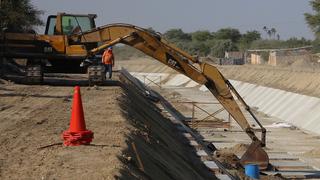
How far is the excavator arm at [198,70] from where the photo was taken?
56.2 feet

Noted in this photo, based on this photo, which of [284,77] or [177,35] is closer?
[284,77]

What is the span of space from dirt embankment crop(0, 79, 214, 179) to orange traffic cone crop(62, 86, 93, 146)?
0.49 feet

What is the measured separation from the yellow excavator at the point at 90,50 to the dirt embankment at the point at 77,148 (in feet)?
5.92

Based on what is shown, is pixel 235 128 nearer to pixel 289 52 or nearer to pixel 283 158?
pixel 283 158

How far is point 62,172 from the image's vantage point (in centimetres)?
908

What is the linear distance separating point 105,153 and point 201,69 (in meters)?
7.03

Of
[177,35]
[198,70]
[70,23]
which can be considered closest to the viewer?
[198,70]

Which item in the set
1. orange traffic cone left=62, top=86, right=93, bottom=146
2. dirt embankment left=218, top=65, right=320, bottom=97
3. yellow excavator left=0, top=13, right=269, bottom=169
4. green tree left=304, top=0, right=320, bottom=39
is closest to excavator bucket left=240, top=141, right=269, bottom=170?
yellow excavator left=0, top=13, right=269, bottom=169

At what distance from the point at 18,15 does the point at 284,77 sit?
923 inches

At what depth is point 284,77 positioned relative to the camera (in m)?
53.6

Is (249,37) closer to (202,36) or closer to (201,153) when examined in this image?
(202,36)

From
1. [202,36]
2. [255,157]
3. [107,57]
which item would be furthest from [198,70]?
[202,36]

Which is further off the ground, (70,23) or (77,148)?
(70,23)

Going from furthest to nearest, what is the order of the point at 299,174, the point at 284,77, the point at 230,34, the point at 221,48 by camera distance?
the point at 230,34 → the point at 221,48 → the point at 284,77 → the point at 299,174
